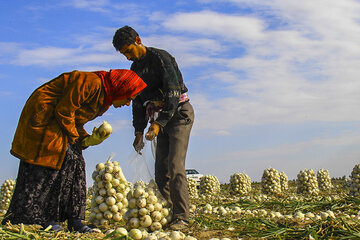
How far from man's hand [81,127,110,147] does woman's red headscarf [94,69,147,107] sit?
1.34 ft

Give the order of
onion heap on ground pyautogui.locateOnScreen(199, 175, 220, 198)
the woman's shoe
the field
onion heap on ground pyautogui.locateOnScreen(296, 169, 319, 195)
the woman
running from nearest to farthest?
the field, the woman, the woman's shoe, onion heap on ground pyautogui.locateOnScreen(296, 169, 319, 195), onion heap on ground pyautogui.locateOnScreen(199, 175, 220, 198)

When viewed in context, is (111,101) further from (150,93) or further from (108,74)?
(150,93)

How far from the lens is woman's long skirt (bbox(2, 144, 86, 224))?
4.24 m

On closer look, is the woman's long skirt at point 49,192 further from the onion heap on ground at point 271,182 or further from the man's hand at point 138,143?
the onion heap on ground at point 271,182

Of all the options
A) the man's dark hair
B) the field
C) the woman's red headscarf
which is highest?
the man's dark hair

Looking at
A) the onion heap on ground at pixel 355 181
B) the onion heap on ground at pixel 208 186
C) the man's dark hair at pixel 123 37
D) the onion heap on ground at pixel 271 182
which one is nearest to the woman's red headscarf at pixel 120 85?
the man's dark hair at pixel 123 37

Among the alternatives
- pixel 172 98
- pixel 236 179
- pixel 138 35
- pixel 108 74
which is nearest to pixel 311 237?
pixel 172 98

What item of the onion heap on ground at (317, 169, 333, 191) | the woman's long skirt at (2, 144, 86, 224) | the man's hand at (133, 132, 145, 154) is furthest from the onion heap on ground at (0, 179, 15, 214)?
the onion heap on ground at (317, 169, 333, 191)

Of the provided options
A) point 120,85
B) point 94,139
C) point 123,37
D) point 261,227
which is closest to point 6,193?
point 94,139

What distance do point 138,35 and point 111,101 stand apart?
3.40 ft

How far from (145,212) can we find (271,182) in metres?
6.97

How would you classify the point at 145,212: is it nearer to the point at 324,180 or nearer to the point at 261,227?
the point at 261,227

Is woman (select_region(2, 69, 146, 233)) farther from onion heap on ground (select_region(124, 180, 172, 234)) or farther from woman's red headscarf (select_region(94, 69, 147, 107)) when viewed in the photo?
onion heap on ground (select_region(124, 180, 172, 234))

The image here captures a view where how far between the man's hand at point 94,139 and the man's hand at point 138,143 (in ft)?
2.81
